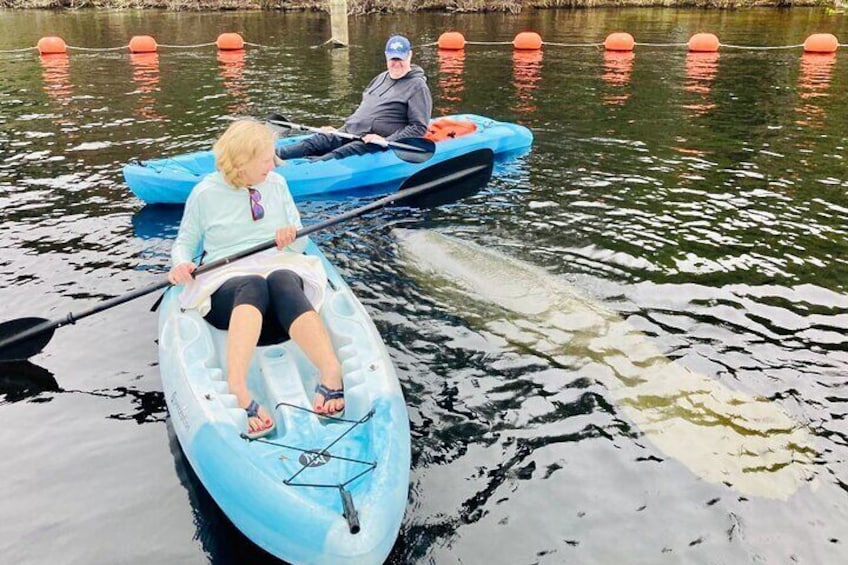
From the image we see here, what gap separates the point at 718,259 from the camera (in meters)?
6.91

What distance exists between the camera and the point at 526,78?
16.4m

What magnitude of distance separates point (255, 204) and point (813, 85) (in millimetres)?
14297

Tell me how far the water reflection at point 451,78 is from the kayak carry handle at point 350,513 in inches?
433

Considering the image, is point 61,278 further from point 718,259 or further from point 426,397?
point 718,259

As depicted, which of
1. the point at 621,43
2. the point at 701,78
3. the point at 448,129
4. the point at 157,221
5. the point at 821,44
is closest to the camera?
the point at 157,221

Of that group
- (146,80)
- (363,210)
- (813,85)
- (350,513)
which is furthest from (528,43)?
(350,513)

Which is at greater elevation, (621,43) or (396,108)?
(621,43)

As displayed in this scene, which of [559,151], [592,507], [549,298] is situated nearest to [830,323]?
[549,298]

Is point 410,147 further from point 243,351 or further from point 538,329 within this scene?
point 243,351

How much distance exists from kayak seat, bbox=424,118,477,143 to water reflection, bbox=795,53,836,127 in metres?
5.87

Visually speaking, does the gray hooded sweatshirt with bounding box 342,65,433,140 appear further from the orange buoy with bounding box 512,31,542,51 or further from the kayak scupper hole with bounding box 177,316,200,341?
the orange buoy with bounding box 512,31,542,51

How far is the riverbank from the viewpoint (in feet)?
102

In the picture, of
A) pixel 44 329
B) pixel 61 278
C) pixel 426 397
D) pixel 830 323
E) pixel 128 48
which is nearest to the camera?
pixel 426 397

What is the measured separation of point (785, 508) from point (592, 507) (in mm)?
1043
